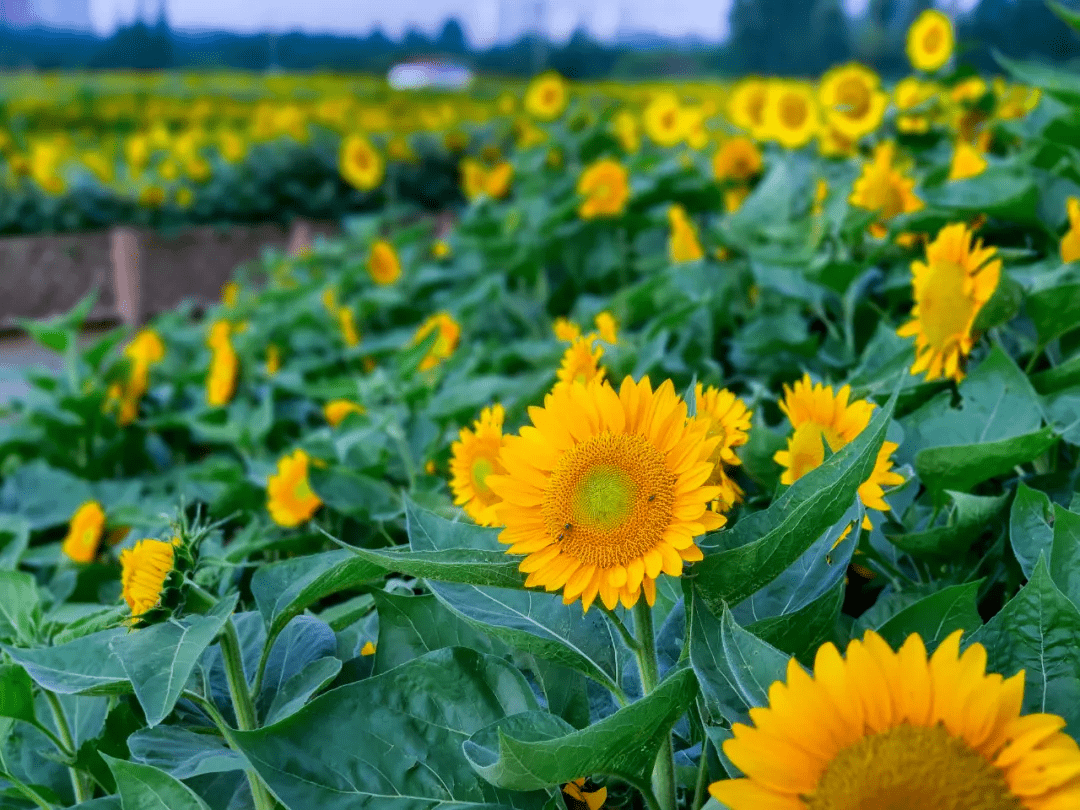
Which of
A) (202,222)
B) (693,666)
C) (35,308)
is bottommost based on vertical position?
(35,308)

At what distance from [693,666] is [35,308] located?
6.52 metres

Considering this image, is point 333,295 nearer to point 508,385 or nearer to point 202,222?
point 508,385

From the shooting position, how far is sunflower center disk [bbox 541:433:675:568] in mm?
774

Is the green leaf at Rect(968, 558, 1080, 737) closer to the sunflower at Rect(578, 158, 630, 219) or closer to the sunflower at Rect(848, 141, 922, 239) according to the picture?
the sunflower at Rect(848, 141, 922, 239)

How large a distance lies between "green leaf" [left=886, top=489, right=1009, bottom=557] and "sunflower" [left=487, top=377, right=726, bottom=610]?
1.33ft

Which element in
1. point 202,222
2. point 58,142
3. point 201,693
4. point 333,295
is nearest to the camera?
point 201,693

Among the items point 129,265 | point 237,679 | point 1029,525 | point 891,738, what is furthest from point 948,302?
point 129,265

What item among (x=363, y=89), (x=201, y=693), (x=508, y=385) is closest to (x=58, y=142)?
(x=363, y=89)

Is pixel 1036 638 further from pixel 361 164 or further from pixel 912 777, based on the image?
pixel 361 164

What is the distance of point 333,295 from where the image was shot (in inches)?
125

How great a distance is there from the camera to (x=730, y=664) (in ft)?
2.44

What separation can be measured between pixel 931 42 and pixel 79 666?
242 cm

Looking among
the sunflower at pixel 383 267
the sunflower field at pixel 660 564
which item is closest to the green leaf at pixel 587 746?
the sunflower field at pixel 660 564

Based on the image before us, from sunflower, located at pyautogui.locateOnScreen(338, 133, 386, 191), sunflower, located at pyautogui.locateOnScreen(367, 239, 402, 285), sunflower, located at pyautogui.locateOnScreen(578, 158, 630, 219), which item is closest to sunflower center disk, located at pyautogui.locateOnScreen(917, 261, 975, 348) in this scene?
sunflower, located at pyautogui.locateOnScreen(578, 158, 630, 219)
